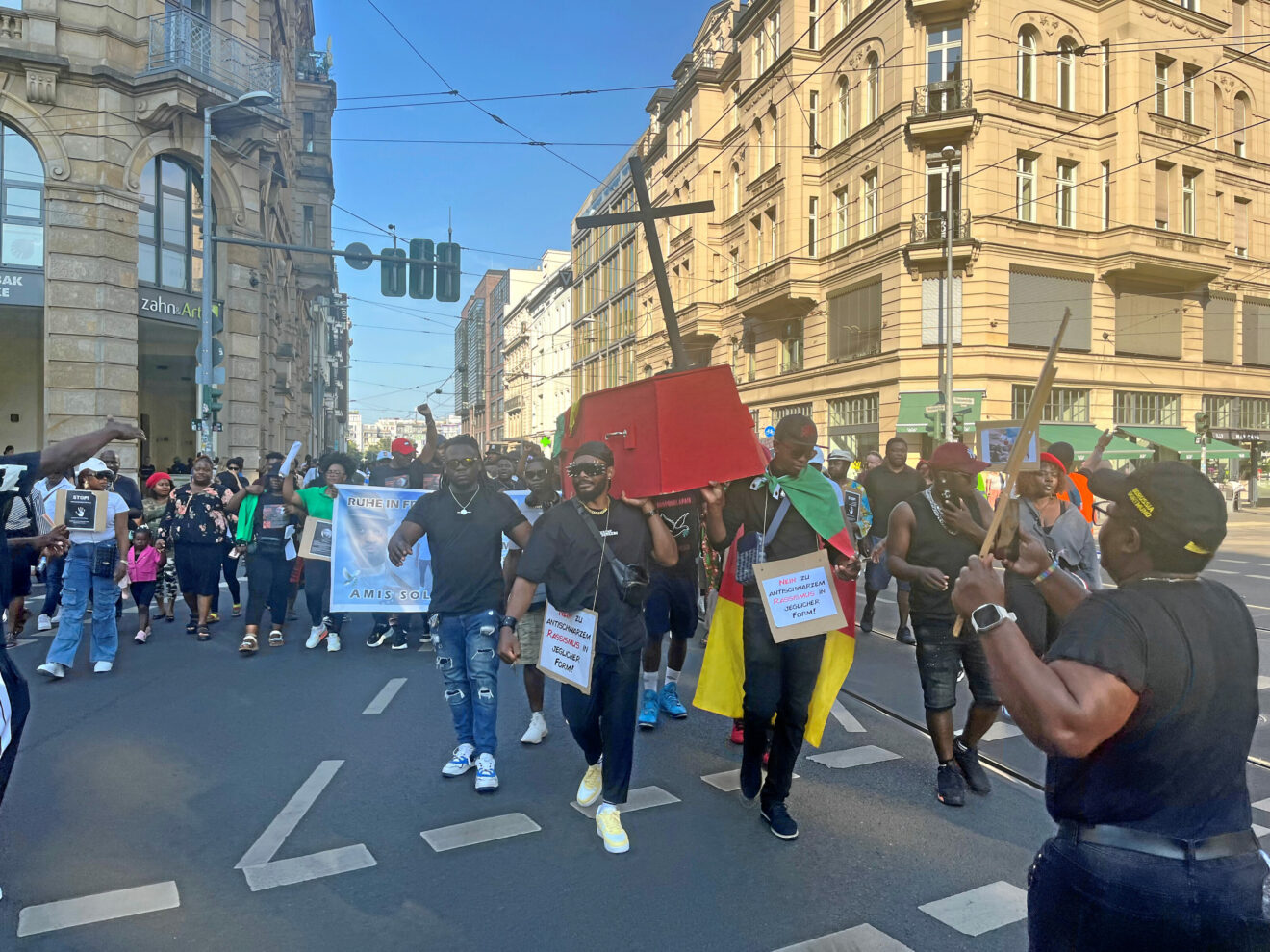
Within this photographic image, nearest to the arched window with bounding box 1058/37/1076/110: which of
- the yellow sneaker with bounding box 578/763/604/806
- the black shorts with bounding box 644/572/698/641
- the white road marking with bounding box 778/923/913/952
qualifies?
the black shorts with bounding box 644/572/698/641

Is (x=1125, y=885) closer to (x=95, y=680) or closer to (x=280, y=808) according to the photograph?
(x=280, y=808)

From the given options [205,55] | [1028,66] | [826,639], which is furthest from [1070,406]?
[826,639]

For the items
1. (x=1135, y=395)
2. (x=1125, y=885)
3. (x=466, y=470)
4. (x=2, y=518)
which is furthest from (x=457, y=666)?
(x=1135, y=395)

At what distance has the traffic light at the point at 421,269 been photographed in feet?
51.5

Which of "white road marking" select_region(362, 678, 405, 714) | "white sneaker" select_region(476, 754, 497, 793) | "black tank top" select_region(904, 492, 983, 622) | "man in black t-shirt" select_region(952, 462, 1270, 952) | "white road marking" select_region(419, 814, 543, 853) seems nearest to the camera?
"man in black t-shirt" select_region(952, 462, 1270, 952)

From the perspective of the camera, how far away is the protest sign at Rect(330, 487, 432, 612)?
27.0 ft

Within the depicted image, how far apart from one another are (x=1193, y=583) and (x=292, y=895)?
11.2 feet

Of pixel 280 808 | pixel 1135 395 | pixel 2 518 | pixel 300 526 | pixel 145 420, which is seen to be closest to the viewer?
pixel 2 518

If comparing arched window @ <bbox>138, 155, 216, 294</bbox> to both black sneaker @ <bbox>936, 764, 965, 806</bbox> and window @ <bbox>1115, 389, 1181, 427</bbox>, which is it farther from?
window @ <bbox>1115, 389, 1181, 427</bbox>

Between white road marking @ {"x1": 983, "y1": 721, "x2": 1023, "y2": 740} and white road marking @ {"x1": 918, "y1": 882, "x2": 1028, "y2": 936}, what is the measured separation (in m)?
2.16

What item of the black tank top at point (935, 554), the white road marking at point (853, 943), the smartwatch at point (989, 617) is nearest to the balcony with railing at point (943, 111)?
the black tank top at point (935, 554)

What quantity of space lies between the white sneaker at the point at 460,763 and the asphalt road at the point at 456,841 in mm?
112

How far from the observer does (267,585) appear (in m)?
9.01

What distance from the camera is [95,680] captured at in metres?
7.21
